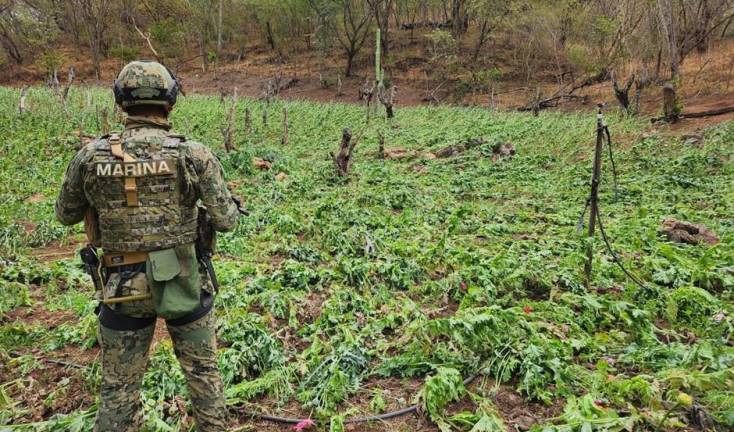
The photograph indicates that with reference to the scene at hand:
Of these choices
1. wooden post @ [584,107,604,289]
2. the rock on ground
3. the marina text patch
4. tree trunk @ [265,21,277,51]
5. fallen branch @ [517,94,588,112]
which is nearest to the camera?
the marina text patch

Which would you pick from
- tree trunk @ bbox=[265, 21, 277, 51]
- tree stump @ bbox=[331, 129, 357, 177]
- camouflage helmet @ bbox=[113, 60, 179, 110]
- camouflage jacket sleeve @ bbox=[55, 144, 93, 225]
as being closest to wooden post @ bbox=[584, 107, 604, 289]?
camouflage helmet @ bbox=[113, 60, 179, 110]

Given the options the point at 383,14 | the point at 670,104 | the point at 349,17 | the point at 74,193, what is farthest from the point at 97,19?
the point at 74,193

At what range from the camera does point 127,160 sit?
76.4 inches

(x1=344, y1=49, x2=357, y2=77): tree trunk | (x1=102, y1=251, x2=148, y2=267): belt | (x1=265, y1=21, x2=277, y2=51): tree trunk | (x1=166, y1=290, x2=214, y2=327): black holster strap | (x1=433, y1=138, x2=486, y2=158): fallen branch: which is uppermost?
(x1=265, y1=21, x2=277, y2=51): tree trunk

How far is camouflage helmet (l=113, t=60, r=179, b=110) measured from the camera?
6.50 feet

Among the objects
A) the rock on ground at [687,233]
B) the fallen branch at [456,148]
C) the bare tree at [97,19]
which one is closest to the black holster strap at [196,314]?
the rock on ground at [687,233]

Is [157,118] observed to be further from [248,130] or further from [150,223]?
[248,130]

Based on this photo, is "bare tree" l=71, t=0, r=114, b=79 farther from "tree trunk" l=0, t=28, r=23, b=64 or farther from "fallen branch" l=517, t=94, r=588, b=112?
"fallen branch" l=517, t=94, r=588, b=112

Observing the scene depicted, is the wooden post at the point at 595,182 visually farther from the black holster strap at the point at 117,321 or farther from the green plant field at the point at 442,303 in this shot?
the black holster strap at the point at 117,321

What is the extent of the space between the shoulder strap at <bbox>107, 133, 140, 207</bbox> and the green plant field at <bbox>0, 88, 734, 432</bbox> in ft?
4.09

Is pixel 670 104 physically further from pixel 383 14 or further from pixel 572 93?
pixel 383 14

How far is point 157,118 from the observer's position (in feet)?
6.84

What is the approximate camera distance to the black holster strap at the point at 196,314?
2146 mm

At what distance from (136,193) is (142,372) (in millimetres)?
869
